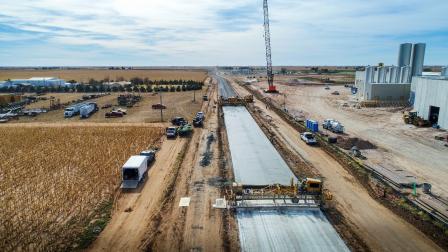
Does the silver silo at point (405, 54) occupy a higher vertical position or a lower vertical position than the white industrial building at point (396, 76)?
higher

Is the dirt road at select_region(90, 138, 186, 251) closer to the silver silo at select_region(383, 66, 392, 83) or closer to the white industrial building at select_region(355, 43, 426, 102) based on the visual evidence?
the white industrial building at select_region(355, 43, 426, 102)

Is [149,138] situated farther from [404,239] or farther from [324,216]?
[404,239]

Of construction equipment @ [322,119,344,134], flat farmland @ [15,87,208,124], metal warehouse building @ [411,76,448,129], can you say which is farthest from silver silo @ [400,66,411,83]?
flat farmland @ [15,87,208,124]

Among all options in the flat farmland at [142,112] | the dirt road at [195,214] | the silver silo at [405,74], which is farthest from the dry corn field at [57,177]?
the silver silo at [405,74]

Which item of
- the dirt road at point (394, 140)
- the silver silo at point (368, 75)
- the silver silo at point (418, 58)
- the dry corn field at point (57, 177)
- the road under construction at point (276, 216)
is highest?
the silver silo at point (418, 58)

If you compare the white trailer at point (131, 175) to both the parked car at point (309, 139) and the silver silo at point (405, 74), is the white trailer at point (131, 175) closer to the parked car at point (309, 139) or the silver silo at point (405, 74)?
the parked car at point (309, 139)

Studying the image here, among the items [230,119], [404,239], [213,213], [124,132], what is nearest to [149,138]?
[124,132]
